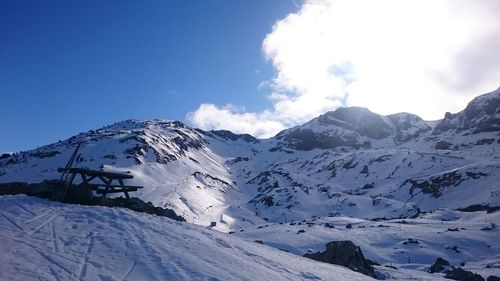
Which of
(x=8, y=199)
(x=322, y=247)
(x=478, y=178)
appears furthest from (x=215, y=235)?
(x=478, y=178)

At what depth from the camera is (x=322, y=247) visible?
72312mm

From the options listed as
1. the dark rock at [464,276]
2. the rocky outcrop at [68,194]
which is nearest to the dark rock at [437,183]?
Answer: the dark rock at [464,276]

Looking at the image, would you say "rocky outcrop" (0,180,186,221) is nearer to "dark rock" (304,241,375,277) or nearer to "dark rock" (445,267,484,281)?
"dark rock" (304,241,375,277)

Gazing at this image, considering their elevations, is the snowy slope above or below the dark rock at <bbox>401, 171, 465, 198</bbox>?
below

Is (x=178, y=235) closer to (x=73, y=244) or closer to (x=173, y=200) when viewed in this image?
(x=73, y=244)

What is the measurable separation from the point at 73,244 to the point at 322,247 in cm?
5964

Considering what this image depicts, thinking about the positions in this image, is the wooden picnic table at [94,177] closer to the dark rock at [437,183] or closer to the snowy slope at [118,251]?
the snowy slope at [118,251]

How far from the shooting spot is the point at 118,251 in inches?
666

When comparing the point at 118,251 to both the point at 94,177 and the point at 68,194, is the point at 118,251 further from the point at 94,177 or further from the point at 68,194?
the point at 94,177

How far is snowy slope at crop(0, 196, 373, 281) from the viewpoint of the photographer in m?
14.5

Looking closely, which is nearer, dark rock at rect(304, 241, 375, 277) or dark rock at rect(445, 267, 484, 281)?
dark rock at rect(304, 241, 375, 277)

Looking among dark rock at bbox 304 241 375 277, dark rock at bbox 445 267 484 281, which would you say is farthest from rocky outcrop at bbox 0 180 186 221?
dark rock at bbox 445 267 484 281

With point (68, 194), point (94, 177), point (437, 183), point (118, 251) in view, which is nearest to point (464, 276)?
point (94, 177)

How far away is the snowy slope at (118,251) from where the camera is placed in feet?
47.5
